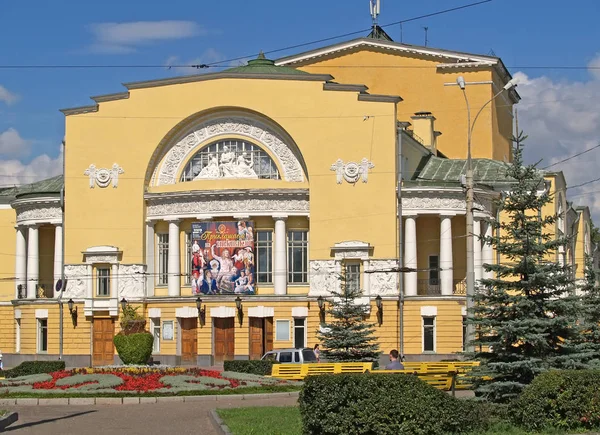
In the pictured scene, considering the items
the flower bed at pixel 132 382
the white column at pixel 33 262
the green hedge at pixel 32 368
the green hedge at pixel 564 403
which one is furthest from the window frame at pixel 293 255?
the green hedge at pixel 564 403

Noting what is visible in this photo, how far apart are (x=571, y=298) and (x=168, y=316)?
34.1 m

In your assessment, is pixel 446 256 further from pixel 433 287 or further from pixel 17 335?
pixel 17 335

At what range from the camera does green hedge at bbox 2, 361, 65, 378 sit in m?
47.2

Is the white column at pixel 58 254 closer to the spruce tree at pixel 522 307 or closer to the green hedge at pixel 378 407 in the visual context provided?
the spruce tree at pixel 522 307

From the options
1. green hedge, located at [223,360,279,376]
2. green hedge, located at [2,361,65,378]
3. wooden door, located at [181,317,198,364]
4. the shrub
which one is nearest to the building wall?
wooden door, located at [181,317,198,364]

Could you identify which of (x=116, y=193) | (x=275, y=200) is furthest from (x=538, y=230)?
(x=116, y=193)

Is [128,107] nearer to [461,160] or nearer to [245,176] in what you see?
[245,176]

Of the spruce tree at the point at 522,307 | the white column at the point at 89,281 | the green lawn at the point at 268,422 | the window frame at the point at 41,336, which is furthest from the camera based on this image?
the window frame at the point at 41,336

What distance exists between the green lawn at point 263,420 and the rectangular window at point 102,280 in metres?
31.4

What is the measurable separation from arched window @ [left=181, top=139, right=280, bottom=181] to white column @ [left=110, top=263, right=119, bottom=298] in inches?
221

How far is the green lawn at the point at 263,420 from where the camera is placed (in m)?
22.3

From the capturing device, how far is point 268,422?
24.2 metres

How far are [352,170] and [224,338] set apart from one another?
407 inches

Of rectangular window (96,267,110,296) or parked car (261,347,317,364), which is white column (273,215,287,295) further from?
parked car (261,347,317,364)
